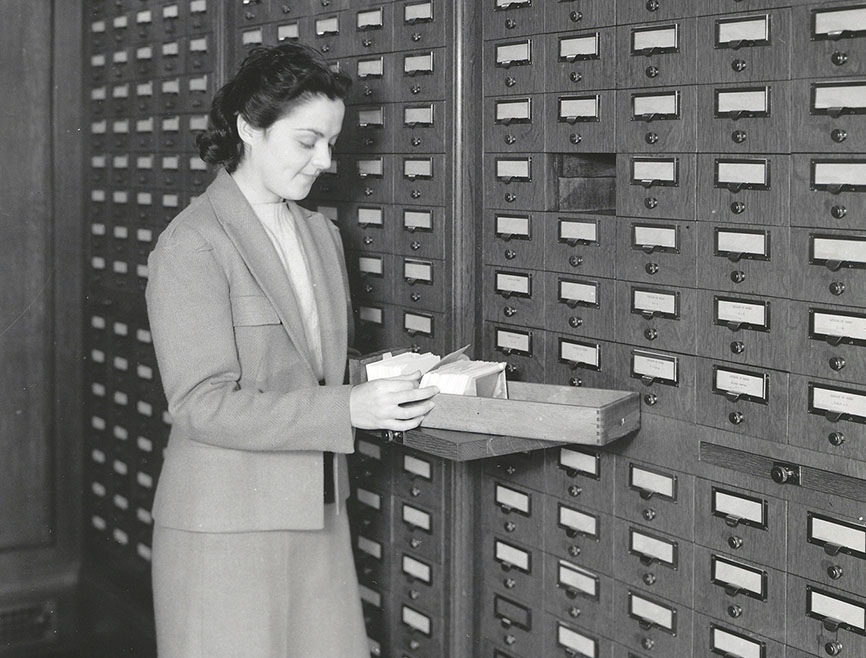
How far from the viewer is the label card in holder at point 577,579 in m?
2.70

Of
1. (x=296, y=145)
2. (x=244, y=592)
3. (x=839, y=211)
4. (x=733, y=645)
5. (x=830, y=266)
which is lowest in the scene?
(x=733, y=645)

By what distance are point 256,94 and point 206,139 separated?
187mm

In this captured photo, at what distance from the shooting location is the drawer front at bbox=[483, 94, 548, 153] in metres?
2.69

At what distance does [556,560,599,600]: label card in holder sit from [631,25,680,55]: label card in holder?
125cm

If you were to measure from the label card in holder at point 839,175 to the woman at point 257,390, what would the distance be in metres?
0.86

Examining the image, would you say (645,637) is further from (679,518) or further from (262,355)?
(262,355)

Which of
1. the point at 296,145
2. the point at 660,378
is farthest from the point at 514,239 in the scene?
the point at 296,145

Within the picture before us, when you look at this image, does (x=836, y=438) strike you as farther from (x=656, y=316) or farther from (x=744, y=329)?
(x=656, y=316)

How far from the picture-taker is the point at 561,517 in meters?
2.78

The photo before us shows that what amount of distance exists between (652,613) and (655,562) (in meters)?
0.12

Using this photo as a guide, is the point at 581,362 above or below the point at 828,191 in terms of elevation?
below

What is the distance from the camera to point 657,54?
2.39 meters

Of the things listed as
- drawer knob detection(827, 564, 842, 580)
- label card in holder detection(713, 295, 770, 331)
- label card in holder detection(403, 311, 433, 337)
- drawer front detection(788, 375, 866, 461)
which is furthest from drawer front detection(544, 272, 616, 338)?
drawer knob detection(827, 564, 842, 580)

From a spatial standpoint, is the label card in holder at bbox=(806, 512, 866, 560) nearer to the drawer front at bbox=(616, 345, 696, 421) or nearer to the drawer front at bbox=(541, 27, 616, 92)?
the drawer front at bbox=(616, 345, 696, 421)
